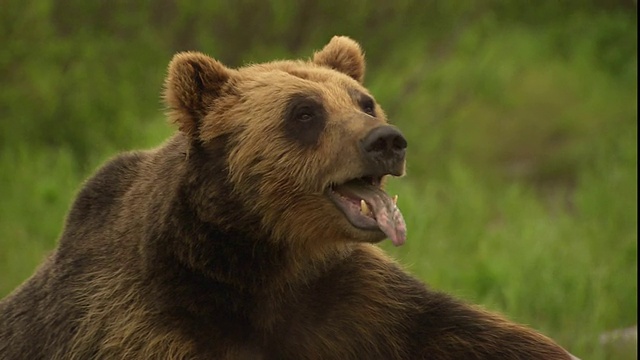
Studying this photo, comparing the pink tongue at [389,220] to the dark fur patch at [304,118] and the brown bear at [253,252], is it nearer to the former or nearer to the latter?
the brown bear at [253,252]

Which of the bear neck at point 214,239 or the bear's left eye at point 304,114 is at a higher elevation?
the bear's left eye at point 304,114

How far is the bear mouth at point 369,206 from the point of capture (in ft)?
13.3

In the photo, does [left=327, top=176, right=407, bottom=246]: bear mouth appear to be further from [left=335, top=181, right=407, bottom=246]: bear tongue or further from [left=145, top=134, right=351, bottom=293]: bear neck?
[left=145, top=134, right=351, bottom=293]: bear neck


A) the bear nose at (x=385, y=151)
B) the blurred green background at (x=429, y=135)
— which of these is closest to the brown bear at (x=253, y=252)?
the bear nose at (x=385, y=151)

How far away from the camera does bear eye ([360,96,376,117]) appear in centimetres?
456

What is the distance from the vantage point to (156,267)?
4.37m

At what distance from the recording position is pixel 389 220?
4066mm

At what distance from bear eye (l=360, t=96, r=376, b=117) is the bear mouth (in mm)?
389

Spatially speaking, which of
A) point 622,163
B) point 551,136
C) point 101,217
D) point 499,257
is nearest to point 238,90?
point 101,217

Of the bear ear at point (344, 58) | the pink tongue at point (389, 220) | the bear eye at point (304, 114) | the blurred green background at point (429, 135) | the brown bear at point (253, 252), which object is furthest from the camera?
the blurred green background at point (429, 135)

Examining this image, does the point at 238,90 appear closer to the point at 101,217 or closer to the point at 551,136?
the point at 101,217

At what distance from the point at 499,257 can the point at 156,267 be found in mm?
5886

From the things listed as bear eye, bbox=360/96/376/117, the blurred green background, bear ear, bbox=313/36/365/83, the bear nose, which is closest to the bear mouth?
the bear nose

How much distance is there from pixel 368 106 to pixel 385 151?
55cm
